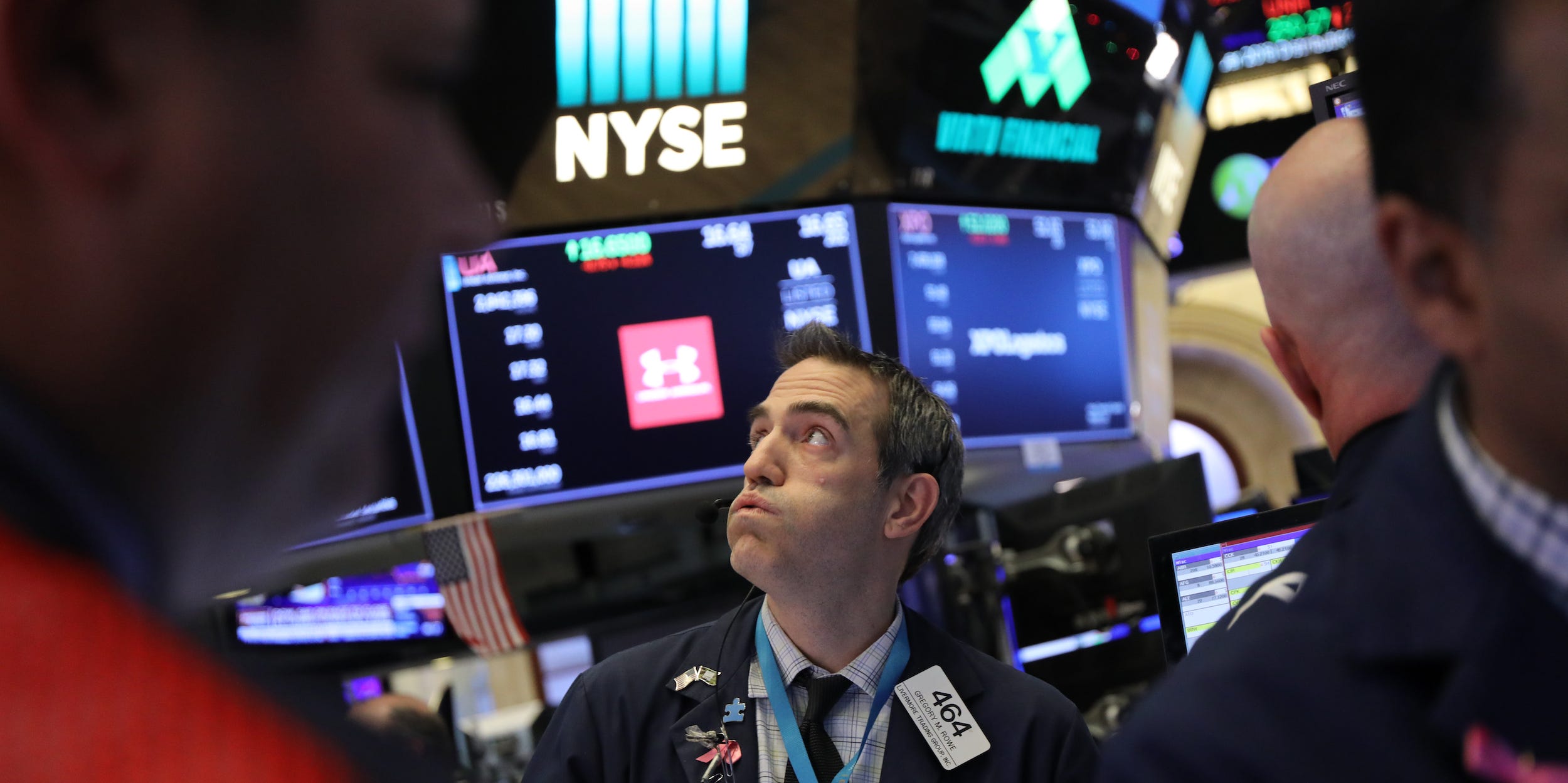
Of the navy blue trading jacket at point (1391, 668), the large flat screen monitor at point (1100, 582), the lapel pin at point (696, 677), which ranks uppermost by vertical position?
the navy blue trading jacket at point (1391, 668)

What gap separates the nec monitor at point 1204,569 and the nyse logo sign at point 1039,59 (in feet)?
8.74

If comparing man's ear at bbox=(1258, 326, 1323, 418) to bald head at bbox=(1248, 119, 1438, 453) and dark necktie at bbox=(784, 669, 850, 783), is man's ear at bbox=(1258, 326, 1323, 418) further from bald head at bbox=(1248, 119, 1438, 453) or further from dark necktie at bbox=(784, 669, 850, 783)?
dark necktie at bbox=(784, 669, 850, 783)

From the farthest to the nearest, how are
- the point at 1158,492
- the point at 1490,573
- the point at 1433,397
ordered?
the point at 1158,492 < the point at 1433,397 < the point at 1490,573

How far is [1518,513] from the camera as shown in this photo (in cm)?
87

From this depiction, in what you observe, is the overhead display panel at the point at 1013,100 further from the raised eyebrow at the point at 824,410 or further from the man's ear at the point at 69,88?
the man's ear at the point at 69,88

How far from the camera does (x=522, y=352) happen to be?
4.01 m

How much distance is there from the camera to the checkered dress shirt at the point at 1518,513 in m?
0.85


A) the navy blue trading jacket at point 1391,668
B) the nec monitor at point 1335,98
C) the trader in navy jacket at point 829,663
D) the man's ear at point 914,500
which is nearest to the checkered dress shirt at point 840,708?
the trader in navy jacket at point 829,663

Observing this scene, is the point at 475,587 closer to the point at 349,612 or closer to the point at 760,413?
the point at 349,612

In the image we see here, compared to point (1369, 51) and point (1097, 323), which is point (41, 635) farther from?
point (1097, 323)

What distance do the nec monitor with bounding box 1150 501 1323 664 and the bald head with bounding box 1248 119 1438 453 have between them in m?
0.43

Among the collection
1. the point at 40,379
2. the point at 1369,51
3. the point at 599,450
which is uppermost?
the point at 1369,51

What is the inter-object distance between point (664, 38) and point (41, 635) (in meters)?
3.68

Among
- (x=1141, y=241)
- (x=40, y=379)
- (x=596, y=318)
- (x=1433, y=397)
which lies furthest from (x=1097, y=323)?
(x=40, y=379)
